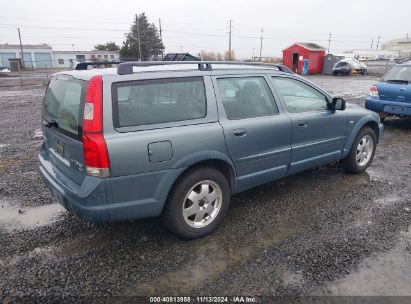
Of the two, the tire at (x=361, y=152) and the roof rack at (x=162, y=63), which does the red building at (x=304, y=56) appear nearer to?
the tire at (x=361, y=152)

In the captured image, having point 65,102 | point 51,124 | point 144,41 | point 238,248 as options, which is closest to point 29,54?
point 144,41

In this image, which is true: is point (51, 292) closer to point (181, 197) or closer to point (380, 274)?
point (181, 197)

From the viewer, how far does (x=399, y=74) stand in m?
8.23

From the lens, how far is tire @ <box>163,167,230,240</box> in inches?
123

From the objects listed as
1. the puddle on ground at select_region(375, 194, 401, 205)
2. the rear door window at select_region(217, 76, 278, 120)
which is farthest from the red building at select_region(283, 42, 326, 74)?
the rear door window at select_region(217, 76, 278, 120)

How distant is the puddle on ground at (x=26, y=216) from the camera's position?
3699mm

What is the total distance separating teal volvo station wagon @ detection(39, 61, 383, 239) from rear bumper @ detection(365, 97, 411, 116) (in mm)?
4583

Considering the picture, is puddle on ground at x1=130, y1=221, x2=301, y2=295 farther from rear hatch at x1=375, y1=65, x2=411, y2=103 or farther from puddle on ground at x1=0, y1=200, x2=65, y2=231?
rear hatch at x1=375, y1=65, x2=411, y2=103

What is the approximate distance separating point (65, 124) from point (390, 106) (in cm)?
748

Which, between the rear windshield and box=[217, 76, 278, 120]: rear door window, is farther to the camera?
box=[217, 76, 278, 120]: rear door window

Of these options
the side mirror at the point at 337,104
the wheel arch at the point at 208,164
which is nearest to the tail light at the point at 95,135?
the wheel arch at the point at 208,164

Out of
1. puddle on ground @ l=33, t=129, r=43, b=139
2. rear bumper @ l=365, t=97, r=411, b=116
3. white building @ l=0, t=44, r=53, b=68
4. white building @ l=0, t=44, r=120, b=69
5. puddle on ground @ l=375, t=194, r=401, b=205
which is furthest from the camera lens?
white building @ l=0, t=44, r=120, b=69

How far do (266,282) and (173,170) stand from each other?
4.08 feet

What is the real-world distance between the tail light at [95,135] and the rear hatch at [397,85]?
7.31 m
